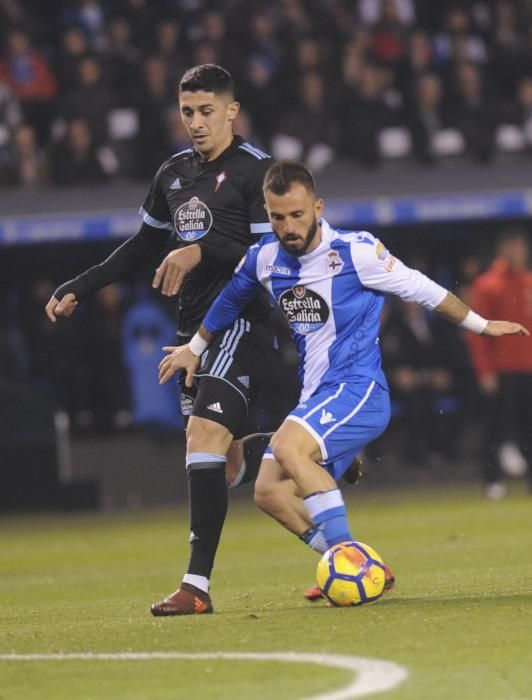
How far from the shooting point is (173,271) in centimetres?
655

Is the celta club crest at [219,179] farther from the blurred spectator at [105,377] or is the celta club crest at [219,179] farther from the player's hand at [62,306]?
the blurred spectator at [105,377]

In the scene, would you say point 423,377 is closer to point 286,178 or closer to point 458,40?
point 458,40

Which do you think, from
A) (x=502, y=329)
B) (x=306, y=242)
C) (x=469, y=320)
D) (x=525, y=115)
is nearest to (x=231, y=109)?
(x=306, y=242)

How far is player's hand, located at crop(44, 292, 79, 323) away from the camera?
7.12 metres

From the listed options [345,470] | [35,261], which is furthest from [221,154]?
[35,261]

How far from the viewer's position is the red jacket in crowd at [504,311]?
14000 millimetres

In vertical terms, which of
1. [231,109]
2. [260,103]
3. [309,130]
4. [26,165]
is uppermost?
[260,103]

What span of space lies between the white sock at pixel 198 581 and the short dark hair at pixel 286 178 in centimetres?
165

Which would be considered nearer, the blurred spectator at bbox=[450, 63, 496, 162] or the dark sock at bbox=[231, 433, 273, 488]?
the dark sock at bbox=[231, 433, 273, 488]

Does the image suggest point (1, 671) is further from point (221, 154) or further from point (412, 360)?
point (412, 360)

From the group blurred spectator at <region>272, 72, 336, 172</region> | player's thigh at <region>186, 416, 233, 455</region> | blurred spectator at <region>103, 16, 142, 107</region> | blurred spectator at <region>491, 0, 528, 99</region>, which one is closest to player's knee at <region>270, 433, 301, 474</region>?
player's thigh at <region>186, 416, 233, 455</region>

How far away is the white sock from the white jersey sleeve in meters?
1.44

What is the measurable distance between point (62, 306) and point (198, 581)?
1.52m

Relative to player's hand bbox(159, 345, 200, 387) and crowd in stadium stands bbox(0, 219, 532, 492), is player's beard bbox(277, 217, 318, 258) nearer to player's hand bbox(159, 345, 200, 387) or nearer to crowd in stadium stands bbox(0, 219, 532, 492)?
player's hand bbox(159, 345, 200, 387)
